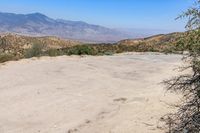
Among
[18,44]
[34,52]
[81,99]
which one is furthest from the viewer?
[18,44]

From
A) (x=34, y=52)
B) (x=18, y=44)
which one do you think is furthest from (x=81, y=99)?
(x=18, y=44)

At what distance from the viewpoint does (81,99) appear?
19000 millimetres

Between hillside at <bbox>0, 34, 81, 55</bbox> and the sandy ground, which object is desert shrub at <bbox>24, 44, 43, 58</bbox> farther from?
hillside at <bbox>0, 34, 81, 55</bbox>

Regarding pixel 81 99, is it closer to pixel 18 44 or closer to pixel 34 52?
pixel 34 52

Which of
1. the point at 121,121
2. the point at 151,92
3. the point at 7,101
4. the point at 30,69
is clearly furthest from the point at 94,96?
the point at 30,69

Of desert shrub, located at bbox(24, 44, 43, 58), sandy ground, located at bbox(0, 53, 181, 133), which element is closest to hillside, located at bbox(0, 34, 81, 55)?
desert shrub, located at bbox(24, 44, 43, 58)

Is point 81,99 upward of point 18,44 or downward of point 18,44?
upward

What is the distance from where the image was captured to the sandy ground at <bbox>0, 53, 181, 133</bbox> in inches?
570

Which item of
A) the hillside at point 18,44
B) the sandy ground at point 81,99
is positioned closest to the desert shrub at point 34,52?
the sandy ground at point 81,99

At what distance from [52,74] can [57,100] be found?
829cm

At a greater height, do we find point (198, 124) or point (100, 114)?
point (198, 124)

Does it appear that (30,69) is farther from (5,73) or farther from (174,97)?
(174,97)

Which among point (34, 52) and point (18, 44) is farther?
point (18, 44)

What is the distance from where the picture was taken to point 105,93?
20.5m
